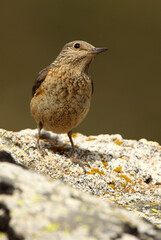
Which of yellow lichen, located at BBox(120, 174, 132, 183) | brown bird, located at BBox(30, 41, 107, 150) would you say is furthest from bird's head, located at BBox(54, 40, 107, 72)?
yellow lichen, located at BBox(120, 174, 132, 183)

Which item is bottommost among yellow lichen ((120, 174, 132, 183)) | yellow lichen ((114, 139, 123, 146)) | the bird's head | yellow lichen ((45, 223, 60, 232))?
yellow lichen ((120, 174, 132, 183))

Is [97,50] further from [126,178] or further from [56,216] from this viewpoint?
[56,216]

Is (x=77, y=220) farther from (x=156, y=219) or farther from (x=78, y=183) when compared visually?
(x=78, y=183)

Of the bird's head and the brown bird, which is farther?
the bird's head

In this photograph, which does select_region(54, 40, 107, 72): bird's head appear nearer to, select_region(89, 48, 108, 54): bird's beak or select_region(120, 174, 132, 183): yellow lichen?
select_region(89, 48, 108, 54): bird's beak

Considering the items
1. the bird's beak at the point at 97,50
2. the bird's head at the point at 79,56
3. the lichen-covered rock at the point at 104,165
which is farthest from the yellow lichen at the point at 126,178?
the bird's beak at the point at 97,50

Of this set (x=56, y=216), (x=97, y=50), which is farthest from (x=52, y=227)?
(x=97, y=50)
